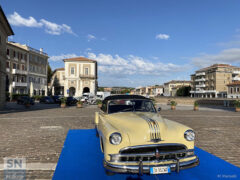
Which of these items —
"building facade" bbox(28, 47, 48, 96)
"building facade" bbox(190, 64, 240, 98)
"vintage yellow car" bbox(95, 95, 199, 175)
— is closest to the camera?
"vintage yellow car" bbox(95, 95, 199, 175)

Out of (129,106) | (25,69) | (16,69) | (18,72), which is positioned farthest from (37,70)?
(129,106)

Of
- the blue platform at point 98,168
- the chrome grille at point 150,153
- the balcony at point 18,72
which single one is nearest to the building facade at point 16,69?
the balcony at point 18,72

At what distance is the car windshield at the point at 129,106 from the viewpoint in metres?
5.17

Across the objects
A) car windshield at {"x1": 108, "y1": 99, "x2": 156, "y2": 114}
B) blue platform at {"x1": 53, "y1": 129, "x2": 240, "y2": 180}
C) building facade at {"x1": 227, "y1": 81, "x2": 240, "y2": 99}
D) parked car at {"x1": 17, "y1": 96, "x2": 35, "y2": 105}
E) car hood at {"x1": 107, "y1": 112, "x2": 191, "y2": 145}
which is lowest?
blue platform at {"x1": 53, "y1": 129, "x2": 240, "y2": 180}

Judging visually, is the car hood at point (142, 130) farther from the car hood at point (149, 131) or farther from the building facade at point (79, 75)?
the building facade at point (79, 75)

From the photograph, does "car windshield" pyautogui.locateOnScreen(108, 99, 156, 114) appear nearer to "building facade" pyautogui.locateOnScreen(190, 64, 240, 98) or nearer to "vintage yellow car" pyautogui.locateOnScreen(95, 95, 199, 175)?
"vintage yellow car" pyautogui.locateOnScreen(95, 95, 199, 175)

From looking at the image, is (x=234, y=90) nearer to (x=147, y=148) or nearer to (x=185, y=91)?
(x=185, y=91)

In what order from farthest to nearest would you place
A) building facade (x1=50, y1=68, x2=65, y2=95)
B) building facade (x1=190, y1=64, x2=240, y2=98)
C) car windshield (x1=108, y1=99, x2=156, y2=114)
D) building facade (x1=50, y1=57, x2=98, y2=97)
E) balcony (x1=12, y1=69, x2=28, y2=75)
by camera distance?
building facade (x1=190, y1=64, x2=240, y2=98) → building facade (x1=50, y1=68, x2=65, y2=95) → building facade (x1=50, y1=57, x2=98, y2=97) → balcony (x1=12, y1=69, x2=28, y2=75) → car windshield (x1=108, y1=99, x2=156, y2=114)

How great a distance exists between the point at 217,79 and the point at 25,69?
7258 centimetres

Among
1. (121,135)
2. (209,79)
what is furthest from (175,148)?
(209,79)

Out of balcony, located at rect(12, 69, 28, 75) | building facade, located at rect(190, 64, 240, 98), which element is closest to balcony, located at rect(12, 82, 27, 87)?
balcony, located at rect(12, 69, 28, 75)

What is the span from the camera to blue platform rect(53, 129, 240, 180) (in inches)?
150

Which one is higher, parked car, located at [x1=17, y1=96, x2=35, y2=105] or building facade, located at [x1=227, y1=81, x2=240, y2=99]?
building facade, located at [x1=227, y1=81, x2=240, y2=99]

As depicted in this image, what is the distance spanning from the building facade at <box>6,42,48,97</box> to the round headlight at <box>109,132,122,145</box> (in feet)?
138
